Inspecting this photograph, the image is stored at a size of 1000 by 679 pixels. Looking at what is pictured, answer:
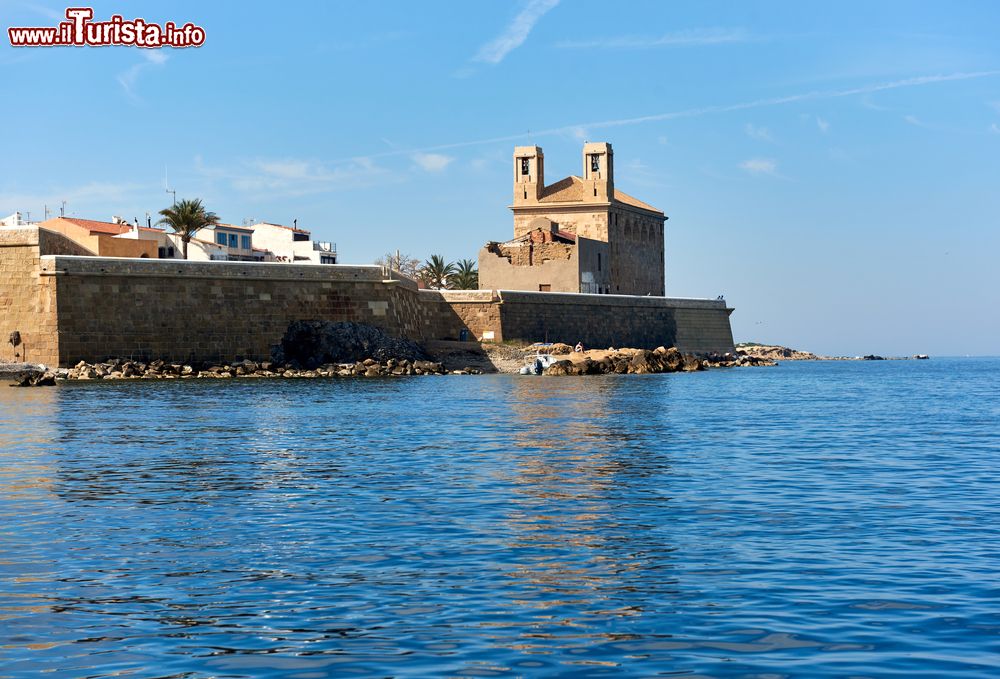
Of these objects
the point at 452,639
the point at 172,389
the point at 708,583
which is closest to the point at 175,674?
the point at 452,639

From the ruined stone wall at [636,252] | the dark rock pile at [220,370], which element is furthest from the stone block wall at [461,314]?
the ruined stone wall at [636,252]

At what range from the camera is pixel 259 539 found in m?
10.7

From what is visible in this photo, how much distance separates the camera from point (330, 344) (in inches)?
1805

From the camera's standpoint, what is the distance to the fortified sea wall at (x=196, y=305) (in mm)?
39750

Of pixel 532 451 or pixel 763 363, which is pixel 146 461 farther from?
pixel 763 363

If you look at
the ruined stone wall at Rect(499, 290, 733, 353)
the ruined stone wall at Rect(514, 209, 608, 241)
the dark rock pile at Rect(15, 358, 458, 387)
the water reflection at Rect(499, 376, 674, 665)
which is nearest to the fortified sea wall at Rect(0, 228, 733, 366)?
the ruined stone wall at Rect(499, 290, 733, 353)

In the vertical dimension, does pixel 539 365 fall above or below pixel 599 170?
below

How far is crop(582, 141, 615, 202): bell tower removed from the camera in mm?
71188

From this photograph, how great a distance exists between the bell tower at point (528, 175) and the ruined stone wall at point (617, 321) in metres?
12.8

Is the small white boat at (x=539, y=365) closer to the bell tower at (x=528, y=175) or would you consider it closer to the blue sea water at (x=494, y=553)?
the bell tower at (x=528, y=175)

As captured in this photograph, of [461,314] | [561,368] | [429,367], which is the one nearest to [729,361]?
[461,314]

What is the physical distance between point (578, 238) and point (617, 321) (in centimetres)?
704

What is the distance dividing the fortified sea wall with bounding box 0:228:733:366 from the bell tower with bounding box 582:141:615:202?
59.9ft

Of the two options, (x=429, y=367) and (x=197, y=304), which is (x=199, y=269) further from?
(x=429, y=367)
